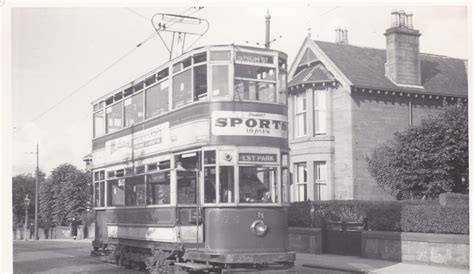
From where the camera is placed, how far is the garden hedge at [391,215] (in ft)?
54.1

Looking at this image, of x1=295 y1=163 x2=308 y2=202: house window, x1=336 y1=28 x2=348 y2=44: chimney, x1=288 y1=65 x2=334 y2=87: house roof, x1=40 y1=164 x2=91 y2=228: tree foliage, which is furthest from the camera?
x1=40 y1=164 x2=91 y2=228: tree foliage

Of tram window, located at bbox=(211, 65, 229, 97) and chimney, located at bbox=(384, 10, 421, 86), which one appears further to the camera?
chimney, located at bbox=(384, 10, 421, 86)

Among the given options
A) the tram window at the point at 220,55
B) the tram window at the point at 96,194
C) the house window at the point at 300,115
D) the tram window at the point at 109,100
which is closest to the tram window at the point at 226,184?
the tram window at the point at 220,55

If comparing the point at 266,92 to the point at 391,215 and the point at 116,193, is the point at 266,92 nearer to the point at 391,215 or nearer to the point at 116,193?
the point at 116,193

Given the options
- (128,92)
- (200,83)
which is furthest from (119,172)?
(200,83)

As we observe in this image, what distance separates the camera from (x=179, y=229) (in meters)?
14.2

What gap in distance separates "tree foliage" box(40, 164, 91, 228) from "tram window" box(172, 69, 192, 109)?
30227 mm

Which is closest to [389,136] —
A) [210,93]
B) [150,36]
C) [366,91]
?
[366,91]

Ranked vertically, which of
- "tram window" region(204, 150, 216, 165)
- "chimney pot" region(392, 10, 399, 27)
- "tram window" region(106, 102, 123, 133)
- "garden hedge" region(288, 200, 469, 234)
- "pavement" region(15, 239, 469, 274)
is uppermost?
"chimney pot" region(392, 10, 399, 27)

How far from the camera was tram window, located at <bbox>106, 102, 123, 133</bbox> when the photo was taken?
18531 millimetres

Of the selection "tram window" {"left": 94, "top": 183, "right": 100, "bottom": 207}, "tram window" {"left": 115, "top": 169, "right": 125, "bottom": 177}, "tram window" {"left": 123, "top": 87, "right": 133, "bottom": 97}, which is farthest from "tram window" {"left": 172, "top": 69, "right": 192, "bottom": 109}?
"tram window" {"left": 94, "top": 183, "right": 100, "bottom": 207}

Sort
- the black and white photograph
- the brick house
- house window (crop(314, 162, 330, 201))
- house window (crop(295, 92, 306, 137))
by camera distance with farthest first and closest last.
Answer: house window (crop(295, 92, 306, 137)) < house window (crop(314, 162, 330, 201)) < the brick house < the black and white photograph

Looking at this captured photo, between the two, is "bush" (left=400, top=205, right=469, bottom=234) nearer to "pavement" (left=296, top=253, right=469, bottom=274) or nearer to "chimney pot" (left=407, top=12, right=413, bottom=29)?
"pavement" (left=296, top=253, right=469, bottom=274)

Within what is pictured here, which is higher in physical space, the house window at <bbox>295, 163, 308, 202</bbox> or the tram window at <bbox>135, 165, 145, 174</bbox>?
the tram window at <bbox>135, 165, 145, 174</bbox>
